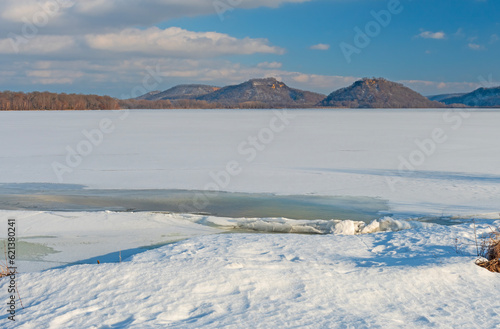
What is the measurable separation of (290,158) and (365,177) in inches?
142

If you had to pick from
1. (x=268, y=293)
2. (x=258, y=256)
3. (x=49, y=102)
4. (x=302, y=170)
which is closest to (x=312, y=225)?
(x=258, y=256)

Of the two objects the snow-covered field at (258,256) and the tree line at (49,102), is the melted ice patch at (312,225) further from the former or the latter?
the tree line at (49,102)

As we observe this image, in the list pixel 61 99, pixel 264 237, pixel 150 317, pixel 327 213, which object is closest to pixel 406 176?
pixel 327 213

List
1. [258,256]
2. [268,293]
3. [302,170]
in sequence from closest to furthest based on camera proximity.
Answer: [268,293] < [258,256] < [302,170]

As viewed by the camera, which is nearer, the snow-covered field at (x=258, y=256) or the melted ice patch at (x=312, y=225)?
the snow-covered field at (x=258, y=256)

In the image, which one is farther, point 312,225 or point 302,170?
point 302,170

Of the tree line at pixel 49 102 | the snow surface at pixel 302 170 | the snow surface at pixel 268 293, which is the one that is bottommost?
the snow surface at pixel 268 293

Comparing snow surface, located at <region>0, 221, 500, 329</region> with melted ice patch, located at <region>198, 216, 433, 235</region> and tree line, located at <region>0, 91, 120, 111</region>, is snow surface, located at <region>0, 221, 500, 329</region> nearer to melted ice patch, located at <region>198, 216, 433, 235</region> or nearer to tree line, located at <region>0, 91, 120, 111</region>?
melted ice patch, located at <region>198, 216, 433, 235</region>

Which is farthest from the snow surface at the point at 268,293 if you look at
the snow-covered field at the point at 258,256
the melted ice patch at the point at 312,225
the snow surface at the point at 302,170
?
the snow surface at the point at 302,170

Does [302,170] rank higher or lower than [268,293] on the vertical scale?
higher

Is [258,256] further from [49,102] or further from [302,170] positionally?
[49,102]

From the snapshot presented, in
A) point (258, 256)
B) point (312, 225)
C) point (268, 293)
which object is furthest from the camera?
point (312, 225)

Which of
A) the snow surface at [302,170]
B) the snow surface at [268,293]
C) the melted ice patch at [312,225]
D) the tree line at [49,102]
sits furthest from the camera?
the tree line at [49,102]

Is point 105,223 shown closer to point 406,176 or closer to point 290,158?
point 406,176
